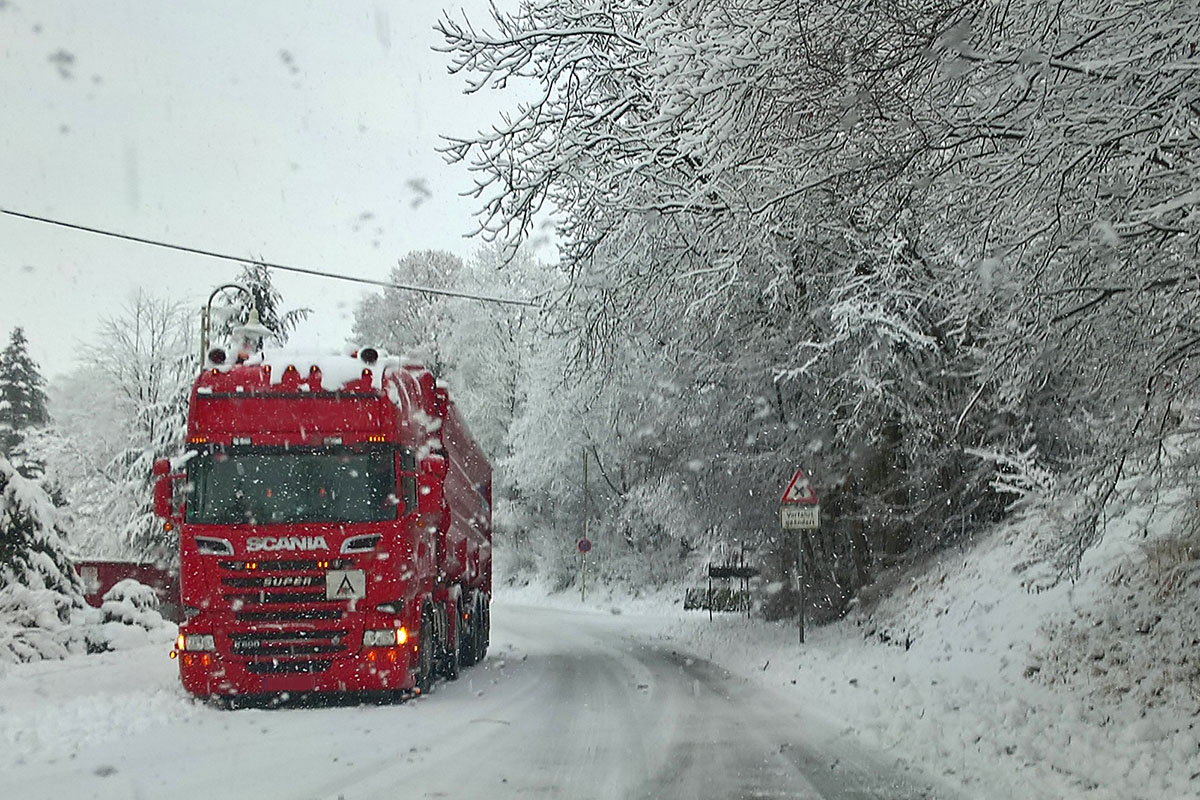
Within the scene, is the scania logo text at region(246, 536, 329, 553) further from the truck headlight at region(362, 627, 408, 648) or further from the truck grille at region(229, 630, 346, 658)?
the truck headlight at region(362, 627, 408, 648)

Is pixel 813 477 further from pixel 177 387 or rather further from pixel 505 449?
pixel 505 449

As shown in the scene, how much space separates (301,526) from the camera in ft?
42.4

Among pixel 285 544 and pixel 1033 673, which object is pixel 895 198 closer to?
pixel 1033 673

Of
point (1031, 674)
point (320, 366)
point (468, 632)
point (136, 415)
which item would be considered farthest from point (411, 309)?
point (1031, 674)

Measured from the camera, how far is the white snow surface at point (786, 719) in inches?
330

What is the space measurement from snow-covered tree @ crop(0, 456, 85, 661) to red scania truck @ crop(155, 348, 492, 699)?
5521 mm

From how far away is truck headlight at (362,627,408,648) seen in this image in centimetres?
1294

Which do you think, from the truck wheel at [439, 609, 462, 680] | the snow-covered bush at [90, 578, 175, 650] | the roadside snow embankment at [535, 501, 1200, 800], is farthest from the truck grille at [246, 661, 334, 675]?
the snow-covered bush at [90, 578, 175, 650]

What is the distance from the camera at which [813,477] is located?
20.6 meters

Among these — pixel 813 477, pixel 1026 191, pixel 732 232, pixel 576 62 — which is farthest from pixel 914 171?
pixel 813 477

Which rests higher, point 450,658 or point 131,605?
point 131,605

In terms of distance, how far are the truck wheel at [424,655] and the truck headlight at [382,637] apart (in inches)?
23.4

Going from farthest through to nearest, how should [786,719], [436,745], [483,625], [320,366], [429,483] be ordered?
[483,625] → [429,483] → [320,366] → [786,719] → [436,745]

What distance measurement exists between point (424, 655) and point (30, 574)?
7098 mm
